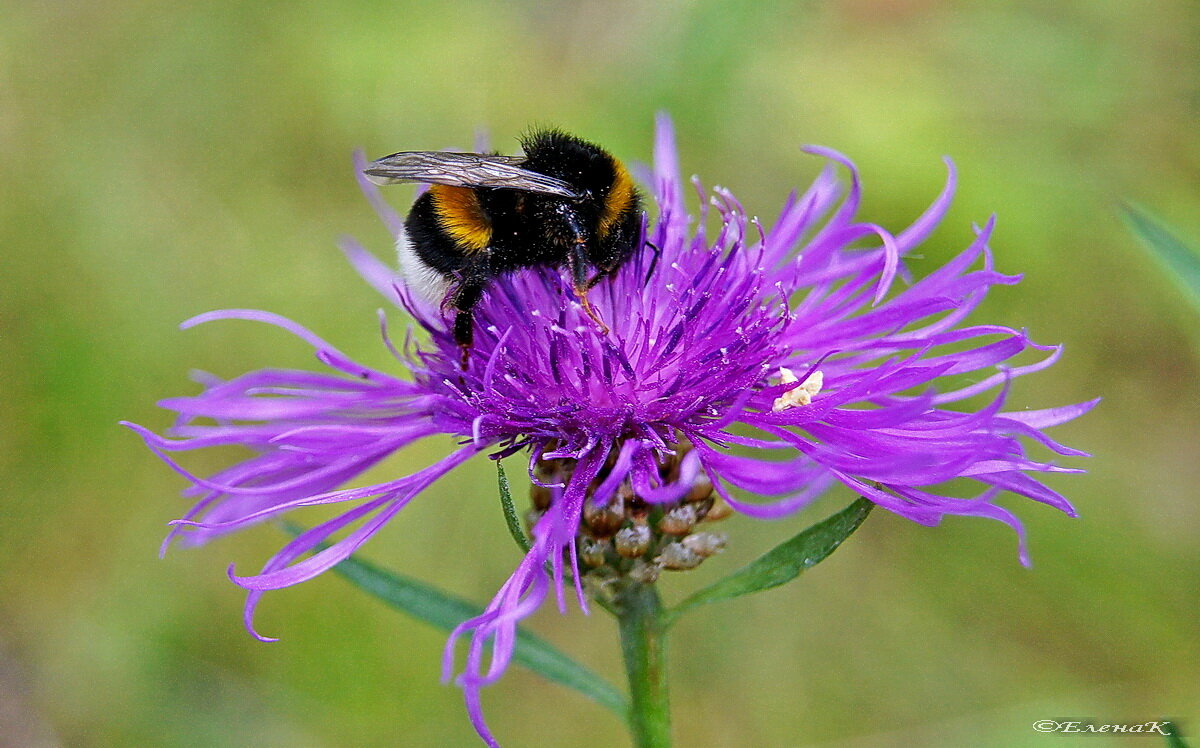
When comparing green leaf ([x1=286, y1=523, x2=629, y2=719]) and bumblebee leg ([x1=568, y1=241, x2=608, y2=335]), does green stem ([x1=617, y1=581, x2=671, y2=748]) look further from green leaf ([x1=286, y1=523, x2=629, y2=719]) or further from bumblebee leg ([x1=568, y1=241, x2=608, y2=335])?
bumblebee leg ([x1=568, y1=241, x2=608, y2=335])

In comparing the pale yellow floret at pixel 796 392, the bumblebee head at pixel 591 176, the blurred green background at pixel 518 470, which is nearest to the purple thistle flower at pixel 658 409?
the pale yellow floret at pixel 796 392

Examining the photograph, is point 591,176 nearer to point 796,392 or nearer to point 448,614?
point 796,392

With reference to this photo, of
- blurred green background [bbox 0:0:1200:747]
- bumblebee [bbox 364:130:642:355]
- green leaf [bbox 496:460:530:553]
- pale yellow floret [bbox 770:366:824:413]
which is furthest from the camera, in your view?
blurred green background [bbox 0:0:1200:747]

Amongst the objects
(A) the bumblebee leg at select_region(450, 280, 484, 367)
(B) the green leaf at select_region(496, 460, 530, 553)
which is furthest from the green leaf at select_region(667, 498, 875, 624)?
(A) the bumblebee leg at select_region(450, 280, 484, 367)

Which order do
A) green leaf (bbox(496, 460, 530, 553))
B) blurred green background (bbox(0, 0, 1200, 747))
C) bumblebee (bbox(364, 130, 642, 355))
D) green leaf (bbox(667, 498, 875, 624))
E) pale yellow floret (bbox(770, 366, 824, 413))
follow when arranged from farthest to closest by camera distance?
blurred green background (bbox(0, 0, 1200, 747)) → bumblebee (bbox(364, 130, 642, 355)) → pale yellow floret (bbox(770, 366, 824, 413)) → green leaf (bbox(667, 498, 875, 624)) → green leaf (bbox(496, 460, 530, 553))

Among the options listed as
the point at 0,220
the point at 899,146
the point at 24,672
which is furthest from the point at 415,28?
the point at 24,672

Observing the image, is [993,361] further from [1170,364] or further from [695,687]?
[1170,364]

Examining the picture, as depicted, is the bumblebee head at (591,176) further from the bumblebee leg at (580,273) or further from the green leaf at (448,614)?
the green leaf at (448,614)
